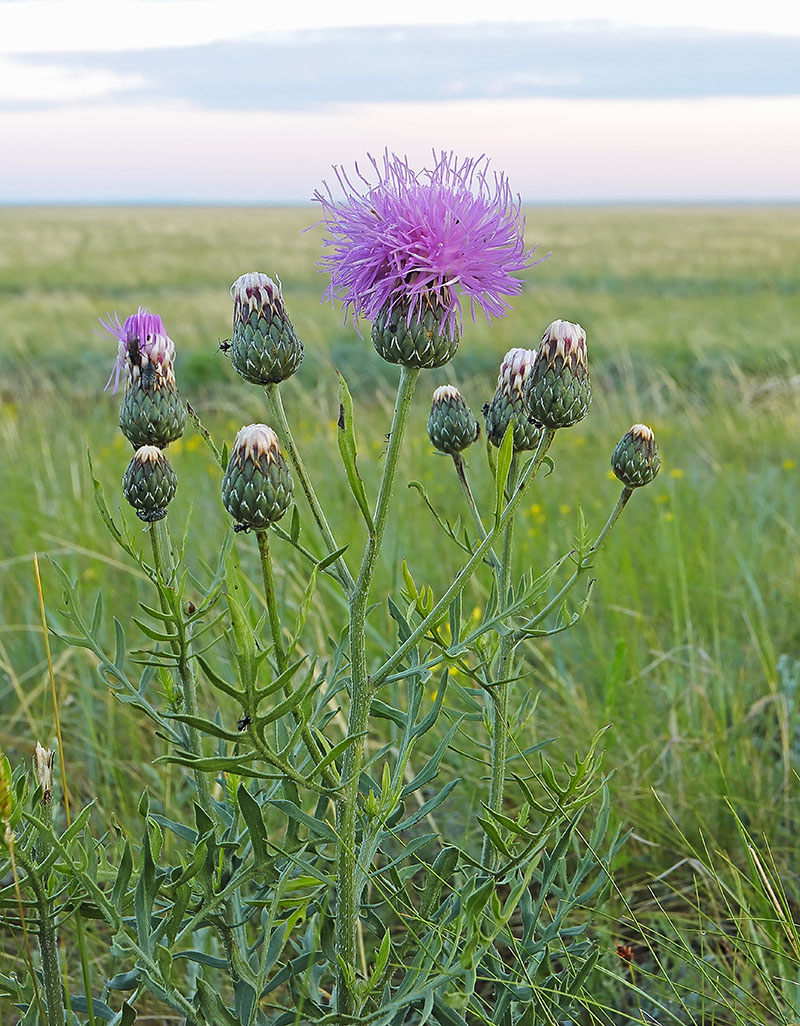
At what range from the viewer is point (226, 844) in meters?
1.33

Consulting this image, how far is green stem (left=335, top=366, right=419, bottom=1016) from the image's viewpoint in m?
1.19

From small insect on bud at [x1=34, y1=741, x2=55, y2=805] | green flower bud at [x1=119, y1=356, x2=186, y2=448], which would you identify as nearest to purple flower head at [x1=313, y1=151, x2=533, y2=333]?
green flower bud at [x1=119, y1=356, x2=186, y2=448]

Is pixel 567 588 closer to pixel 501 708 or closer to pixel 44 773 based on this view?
pixel 501 708

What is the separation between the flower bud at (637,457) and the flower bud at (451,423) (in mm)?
240

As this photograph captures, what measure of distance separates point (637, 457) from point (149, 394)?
775mm

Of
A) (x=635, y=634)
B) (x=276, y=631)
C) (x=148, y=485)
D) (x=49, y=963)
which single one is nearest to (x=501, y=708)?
(x=276, y=631)

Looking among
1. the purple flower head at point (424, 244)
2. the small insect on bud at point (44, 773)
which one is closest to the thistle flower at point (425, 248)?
the purple flower head at point (424, 244)

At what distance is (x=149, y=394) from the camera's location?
155 centimetres

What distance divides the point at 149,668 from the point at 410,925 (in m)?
0.55

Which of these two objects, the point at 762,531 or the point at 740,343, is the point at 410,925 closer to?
the point at 762,531

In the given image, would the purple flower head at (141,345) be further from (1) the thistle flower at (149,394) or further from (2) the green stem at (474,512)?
(2) the green stem at (474,512)

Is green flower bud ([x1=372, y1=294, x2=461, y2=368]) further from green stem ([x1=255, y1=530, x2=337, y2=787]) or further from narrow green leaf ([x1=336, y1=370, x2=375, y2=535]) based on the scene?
green stem ([x1=255, y1=530, x2=337, y2=787])

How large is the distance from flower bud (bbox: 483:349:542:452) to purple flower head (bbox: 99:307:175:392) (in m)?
0.53

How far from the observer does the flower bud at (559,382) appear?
4.55 ft
